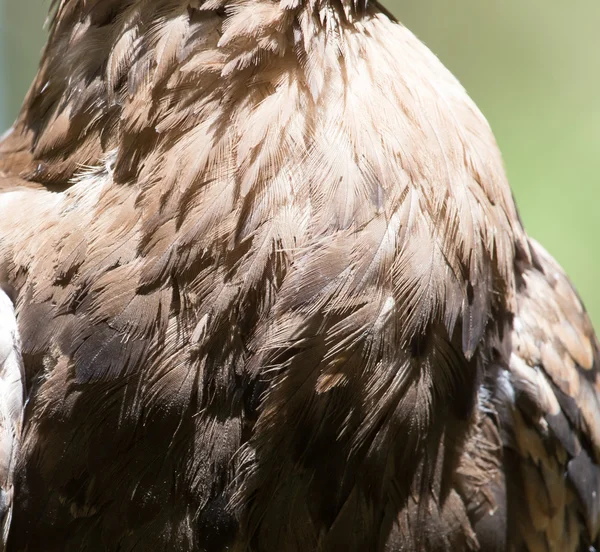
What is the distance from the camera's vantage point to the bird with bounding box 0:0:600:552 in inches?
37.7

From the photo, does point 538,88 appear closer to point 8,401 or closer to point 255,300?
point 255,300

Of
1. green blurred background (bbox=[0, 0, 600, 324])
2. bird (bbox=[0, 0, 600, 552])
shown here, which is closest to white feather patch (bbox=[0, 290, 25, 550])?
bird (bbox=[0, 0, 600, 552])

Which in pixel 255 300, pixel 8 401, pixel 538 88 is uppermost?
pixel 538 88

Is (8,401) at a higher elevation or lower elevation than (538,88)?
lower

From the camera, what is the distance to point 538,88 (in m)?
3.08

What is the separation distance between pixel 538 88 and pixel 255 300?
240cm

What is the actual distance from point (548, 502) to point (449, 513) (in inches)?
7.6

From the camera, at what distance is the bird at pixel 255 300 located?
96 centimetres

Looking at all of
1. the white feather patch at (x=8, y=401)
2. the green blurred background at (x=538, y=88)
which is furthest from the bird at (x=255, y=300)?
the green blurred background at (x=538, y=88)

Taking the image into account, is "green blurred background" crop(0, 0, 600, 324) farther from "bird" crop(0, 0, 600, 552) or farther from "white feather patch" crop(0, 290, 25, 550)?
"white feather patch" crop(0, 290, 25, 550)

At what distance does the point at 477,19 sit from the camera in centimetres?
314

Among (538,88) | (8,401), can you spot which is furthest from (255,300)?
(538,88)

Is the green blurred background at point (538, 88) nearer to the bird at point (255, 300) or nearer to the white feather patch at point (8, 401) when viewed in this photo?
the bird at point (255, 300)

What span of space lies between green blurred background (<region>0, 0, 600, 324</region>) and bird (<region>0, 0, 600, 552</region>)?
1.82 metres
